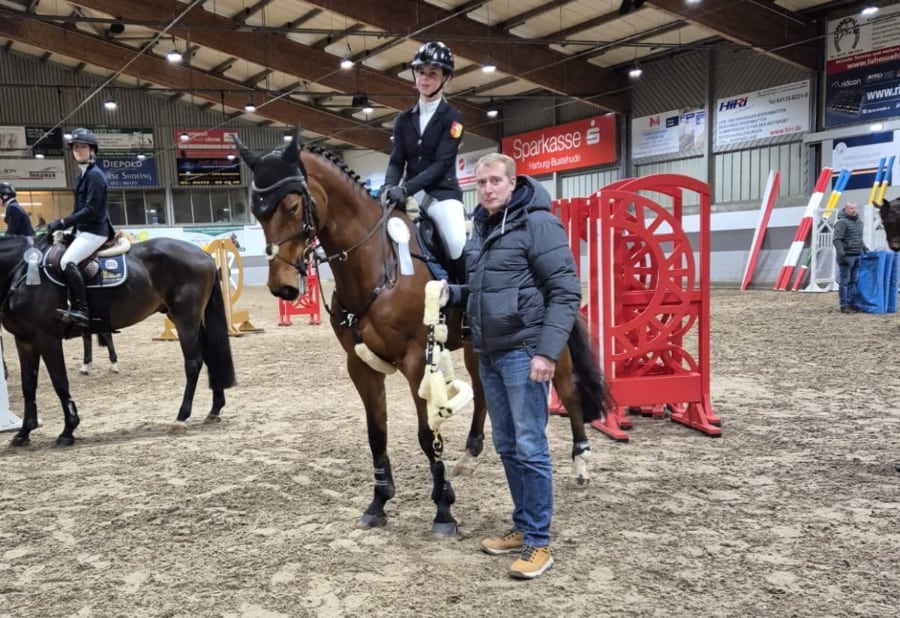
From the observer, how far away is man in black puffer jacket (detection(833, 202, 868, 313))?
10734mm

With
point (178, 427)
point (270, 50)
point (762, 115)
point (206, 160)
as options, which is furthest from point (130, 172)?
point (178, 427)

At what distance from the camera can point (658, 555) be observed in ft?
9.61

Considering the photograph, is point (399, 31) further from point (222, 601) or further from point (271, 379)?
point (222, 601)

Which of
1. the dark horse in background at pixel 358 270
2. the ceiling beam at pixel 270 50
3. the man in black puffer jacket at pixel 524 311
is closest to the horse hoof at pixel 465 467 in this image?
the dark horse in background at pixel 358 270

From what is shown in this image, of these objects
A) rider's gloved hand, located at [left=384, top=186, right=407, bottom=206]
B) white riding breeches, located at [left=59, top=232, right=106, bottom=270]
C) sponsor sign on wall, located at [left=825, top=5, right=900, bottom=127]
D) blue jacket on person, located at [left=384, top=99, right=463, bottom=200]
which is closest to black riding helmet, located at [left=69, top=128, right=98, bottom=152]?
white riding breeches, located at [left=59, top=232, right=106, bottom=270]

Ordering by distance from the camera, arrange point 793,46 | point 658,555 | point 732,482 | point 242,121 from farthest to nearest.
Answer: point 242,121, point 793,46, point 732,482, point 658,555

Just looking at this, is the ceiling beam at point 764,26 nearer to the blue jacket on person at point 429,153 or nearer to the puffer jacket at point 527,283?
the blue jacket on person at point 429,153

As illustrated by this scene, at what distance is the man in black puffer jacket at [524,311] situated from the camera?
2.59 meters

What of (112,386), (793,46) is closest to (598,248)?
(112,386)

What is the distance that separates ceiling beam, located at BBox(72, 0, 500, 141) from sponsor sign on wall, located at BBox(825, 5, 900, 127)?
11.9 metres

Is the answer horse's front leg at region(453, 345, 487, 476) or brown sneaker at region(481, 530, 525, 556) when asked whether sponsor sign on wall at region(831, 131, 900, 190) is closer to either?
horse's front leg at region(453, 345, 487, 476)

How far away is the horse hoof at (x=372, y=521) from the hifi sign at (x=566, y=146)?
18.7 m

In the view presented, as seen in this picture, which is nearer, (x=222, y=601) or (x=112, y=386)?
(x=222, y=601)

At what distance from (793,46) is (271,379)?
14.2m
